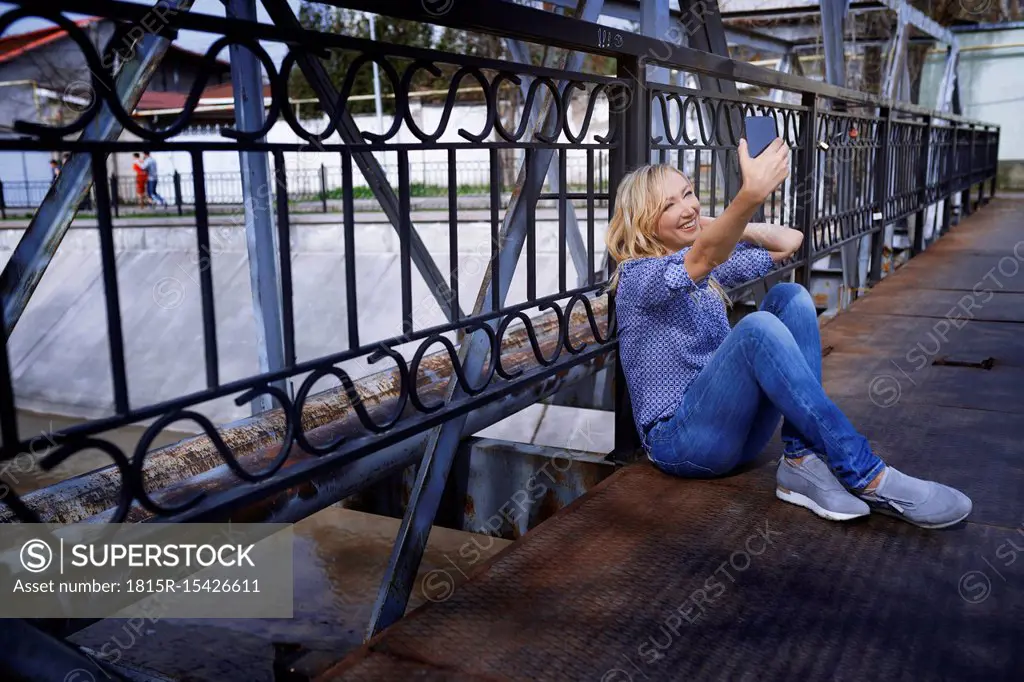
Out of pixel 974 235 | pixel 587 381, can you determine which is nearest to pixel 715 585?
pixel 587 381

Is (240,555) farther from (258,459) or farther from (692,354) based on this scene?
(692,354)

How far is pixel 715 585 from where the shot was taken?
2135mm

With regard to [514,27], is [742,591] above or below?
below

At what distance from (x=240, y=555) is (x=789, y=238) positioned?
6.24ft

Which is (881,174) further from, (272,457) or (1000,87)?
(1000,87)

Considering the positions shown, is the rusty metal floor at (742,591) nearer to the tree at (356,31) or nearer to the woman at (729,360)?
the woman at (729,360)

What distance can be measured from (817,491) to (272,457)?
1.48 m

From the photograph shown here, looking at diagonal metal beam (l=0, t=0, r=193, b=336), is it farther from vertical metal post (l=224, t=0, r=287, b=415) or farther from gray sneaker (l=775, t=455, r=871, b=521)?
gray sneaker (l=775, t=455, r=871, b=521)

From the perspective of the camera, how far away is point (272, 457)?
93.7 inches

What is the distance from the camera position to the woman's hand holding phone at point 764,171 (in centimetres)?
232

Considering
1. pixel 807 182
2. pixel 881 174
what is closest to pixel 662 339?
pixel 807 182

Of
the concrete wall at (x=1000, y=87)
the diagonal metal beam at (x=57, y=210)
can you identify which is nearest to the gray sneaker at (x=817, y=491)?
the diagonal metal beam at (x=57, y=210)

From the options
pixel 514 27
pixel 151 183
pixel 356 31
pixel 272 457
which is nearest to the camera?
pixel 514 27

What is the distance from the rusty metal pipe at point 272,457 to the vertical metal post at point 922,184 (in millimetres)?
6588
